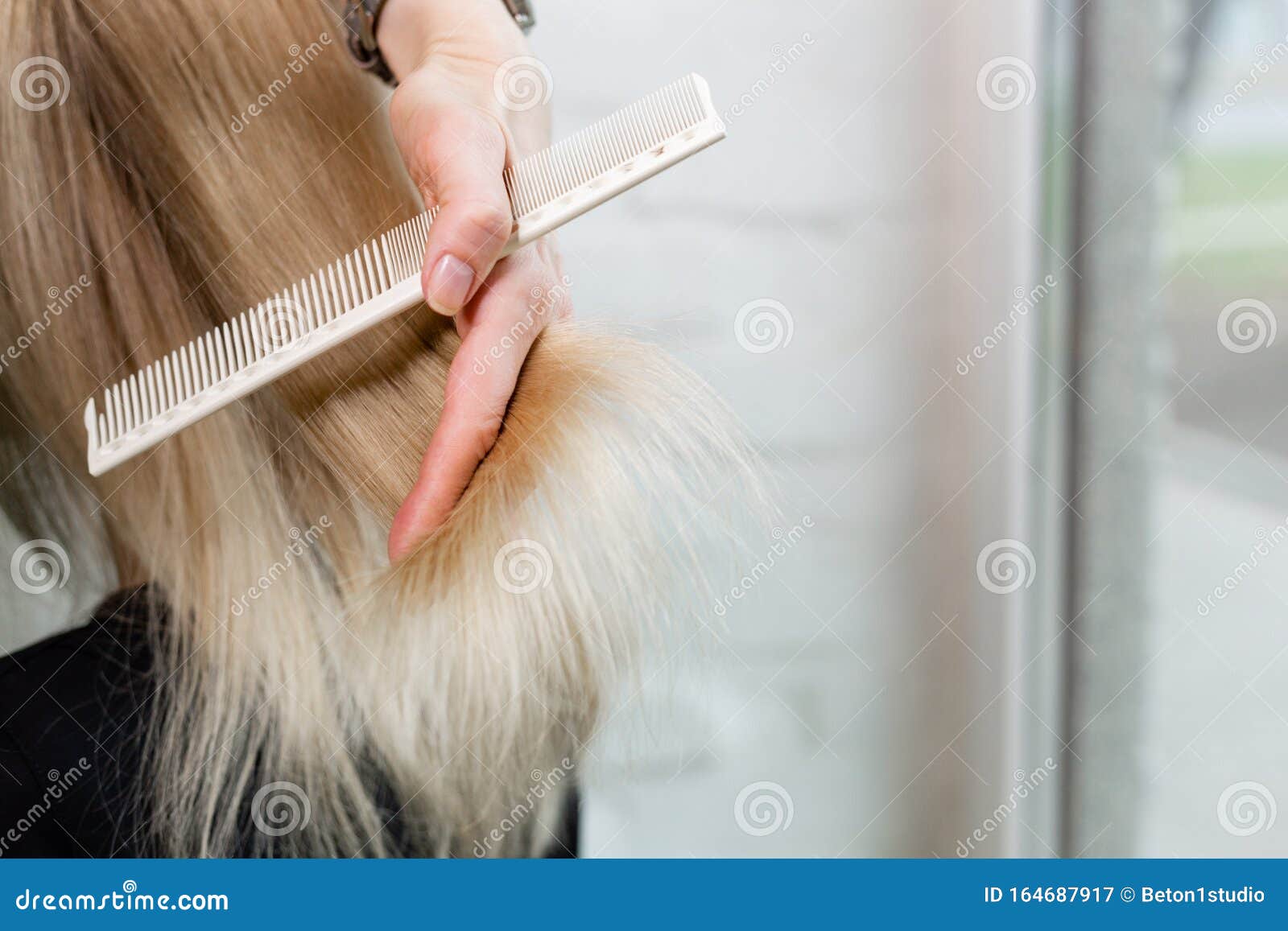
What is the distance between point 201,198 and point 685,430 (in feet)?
1.03

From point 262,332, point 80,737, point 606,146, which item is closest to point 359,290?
point 262,332

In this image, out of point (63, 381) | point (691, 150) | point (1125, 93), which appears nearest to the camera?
point (691, 150)

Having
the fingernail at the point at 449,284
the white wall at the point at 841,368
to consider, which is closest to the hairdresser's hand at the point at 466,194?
the fingernail at the point at 449,284

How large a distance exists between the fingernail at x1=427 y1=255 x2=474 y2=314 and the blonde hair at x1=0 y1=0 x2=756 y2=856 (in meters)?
0.07

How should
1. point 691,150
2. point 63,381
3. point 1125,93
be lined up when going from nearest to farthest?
point 691,150
point 63,381
point 1125,93

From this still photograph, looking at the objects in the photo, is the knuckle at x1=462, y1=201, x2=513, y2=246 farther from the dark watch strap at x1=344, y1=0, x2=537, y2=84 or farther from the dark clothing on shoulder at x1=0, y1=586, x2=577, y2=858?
the dark clothing on shoulder at x1=0, y1=586, x2=577, y2=858

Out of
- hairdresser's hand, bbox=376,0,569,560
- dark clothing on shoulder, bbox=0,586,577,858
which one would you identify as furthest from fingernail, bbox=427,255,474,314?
dark clothing on shoulder, bbox=0,586,577,858

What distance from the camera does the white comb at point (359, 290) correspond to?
1.60 ft

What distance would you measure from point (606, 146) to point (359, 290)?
16 cm

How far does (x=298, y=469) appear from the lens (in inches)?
22.6
